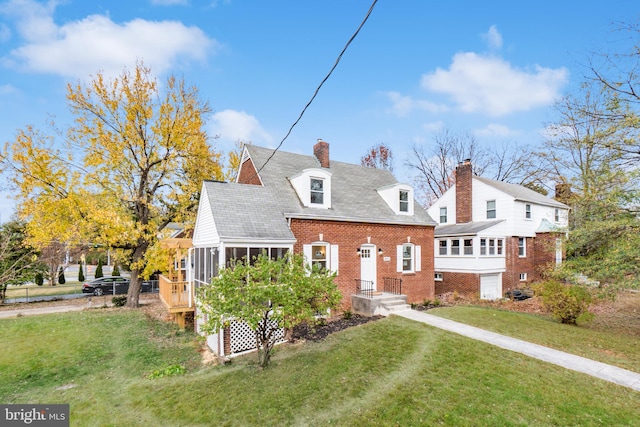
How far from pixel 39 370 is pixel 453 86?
2157 cm

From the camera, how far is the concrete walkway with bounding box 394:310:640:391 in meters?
7.07

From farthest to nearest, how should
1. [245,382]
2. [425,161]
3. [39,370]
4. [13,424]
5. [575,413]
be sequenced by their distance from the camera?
1. [425,161]
2. [39,370]
3. [245,382]
4. [13,424]
5. [575,413]

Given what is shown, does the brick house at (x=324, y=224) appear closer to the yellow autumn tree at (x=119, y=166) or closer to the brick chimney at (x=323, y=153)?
the brick chimney at (x=323, y=153)

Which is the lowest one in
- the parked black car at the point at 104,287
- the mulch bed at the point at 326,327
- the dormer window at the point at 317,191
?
the parked black car at the point at 104,287

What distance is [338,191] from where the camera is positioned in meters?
15.7

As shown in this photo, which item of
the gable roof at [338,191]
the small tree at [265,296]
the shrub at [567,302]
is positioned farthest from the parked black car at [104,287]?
the shrub at [567,302]

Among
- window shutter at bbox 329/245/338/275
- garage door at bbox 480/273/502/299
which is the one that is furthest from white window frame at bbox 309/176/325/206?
garage door at bbox 480/273/502/299

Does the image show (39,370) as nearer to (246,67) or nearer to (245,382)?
(245,382)

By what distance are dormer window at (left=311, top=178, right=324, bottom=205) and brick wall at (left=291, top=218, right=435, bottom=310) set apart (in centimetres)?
121

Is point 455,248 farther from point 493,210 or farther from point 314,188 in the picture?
point 314,188

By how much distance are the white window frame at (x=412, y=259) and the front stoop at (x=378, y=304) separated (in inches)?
74.9

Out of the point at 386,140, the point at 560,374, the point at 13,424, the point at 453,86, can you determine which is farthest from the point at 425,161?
the point at 13,424

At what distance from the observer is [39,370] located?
912 centimetres

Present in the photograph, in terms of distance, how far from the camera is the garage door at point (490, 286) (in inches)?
763
